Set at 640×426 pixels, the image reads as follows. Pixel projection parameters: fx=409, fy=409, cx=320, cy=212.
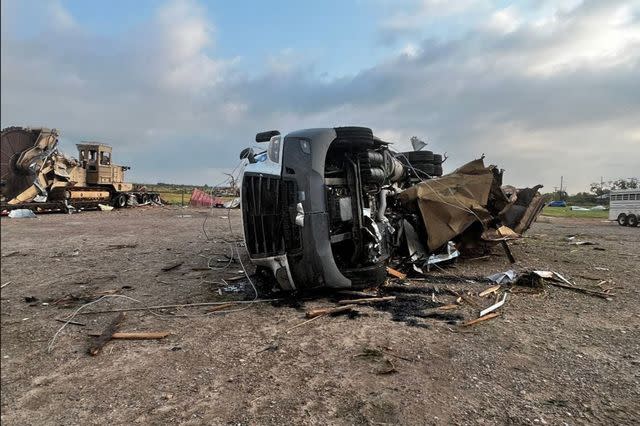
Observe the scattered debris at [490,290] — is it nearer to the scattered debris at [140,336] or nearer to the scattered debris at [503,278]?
the scattered debris at [503,278]

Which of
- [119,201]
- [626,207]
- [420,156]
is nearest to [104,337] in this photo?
[420,156]

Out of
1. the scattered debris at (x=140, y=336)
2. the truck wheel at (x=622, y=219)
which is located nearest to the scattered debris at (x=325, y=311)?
the scattered debris at (x=140, y=336)

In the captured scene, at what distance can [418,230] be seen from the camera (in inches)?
249

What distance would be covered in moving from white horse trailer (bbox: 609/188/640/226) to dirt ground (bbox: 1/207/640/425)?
19.3 m

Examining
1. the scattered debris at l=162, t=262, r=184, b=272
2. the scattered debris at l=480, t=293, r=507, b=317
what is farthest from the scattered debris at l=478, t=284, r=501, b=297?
the scattered debris at l=162, t=262, r=184, b=272

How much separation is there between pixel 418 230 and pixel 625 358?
339 cm

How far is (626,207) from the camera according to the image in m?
21.4

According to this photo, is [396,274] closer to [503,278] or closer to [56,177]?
[503,278]

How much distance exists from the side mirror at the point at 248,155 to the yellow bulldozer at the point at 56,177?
1323 centimetres

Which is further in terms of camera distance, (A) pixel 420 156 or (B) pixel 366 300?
(A) pixel 420 156

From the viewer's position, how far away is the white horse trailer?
20766 millimetres

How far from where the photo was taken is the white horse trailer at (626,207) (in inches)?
818

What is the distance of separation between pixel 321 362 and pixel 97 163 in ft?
77.3

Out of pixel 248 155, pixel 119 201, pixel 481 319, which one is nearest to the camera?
pixel 481 319
